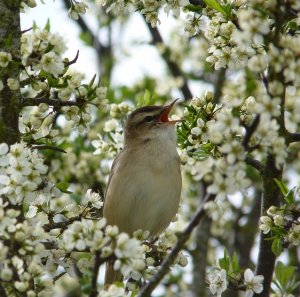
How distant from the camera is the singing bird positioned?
6.58 meters

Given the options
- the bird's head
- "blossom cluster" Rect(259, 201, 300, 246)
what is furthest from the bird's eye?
"blossom cluster" Rect(259, 201, 300, 246)

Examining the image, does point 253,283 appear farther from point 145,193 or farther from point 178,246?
point 145,193

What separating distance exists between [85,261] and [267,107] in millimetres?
1641

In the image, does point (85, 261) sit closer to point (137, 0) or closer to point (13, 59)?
point (13, 59)

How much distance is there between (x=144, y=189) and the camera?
6.57 metres

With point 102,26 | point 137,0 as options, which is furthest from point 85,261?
point 102,26

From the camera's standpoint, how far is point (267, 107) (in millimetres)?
3451

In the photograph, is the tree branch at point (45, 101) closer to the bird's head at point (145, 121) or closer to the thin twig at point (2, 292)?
the thin twig at point (2, 292)

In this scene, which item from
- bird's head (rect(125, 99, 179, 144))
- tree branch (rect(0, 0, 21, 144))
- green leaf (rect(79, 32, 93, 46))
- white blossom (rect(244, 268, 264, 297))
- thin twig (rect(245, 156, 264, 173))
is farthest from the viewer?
green leaf (rect(79, 32, 93, 46))

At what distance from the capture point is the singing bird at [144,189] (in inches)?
259

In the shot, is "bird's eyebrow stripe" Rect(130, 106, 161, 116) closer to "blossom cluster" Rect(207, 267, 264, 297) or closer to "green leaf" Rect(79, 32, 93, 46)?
"blossom cluster" Rect(207, 267, 264, 297)

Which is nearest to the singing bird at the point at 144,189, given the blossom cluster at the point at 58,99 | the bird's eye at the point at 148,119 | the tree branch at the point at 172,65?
the bird's eye at the point at 148,119

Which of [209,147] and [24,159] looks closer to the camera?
[24,159]

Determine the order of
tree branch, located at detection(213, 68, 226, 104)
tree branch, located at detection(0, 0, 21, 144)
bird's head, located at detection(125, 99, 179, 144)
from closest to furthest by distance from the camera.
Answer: tree branch, located at detection(0, 0, 21, 144), bird's head, located at detection(125, 99, 179, 144), tree branch, located at detection(213, 68, 226, 104)
